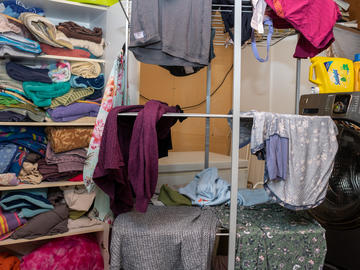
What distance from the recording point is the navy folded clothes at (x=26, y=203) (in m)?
1.77

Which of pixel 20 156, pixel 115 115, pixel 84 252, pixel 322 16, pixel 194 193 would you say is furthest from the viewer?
pixel 84 252

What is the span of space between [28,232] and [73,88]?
91cm

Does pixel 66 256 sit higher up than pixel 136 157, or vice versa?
pixel 136 157

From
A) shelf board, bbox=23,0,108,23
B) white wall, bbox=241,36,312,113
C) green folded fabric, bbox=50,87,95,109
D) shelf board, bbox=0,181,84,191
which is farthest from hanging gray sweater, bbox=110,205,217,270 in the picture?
white wall, bbox=241,36,312,113

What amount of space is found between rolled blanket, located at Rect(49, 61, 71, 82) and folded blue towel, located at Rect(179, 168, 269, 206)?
1.00 metres

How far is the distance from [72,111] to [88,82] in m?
0.21

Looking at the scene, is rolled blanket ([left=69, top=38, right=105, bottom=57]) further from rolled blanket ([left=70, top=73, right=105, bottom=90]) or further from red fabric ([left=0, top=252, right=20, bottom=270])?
red fabric ([left=0, top=252, right=20, bottom=270])

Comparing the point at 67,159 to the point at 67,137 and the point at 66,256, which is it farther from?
the point at 66,256

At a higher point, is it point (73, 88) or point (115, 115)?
point (73, 88)

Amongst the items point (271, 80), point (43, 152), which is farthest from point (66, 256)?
point (271, 80)

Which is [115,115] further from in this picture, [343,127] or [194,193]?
[343,127]

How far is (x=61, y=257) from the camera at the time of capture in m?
1.86

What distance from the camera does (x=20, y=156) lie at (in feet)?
5.90

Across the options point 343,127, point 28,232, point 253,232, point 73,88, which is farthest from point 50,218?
point 343,127
